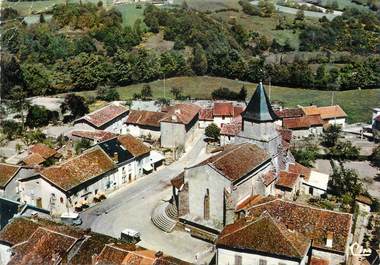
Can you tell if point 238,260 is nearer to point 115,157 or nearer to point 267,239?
point 267,239

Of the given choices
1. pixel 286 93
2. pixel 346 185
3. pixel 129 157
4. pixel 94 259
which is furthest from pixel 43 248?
pixel 286 93

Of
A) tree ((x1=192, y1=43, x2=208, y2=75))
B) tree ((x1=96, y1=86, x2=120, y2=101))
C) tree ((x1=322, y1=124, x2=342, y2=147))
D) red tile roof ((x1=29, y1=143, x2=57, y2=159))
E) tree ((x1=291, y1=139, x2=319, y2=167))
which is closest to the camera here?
red tile roof ((x1=29, y1=143, x2=57, y2=159))

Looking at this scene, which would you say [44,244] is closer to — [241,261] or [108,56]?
[241,261]

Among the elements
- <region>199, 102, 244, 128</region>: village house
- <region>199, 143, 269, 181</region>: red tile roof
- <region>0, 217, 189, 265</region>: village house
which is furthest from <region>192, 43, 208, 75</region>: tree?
<region>0, 217, 189, 265</region>: village house

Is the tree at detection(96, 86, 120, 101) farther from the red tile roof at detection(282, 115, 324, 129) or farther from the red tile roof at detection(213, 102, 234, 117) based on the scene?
the red tile roof at detection(282, 115, 324, 129)

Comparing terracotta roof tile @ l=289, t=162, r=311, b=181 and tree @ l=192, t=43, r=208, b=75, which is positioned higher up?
terracotta roof tile @ l=289, t=162, r=311, b=181

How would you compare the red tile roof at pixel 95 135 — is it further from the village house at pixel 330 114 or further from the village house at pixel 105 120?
the village house at pixel 330 114

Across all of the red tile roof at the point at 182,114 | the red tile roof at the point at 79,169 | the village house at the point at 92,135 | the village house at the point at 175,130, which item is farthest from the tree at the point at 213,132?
the red tile roof at the point at 79,169
